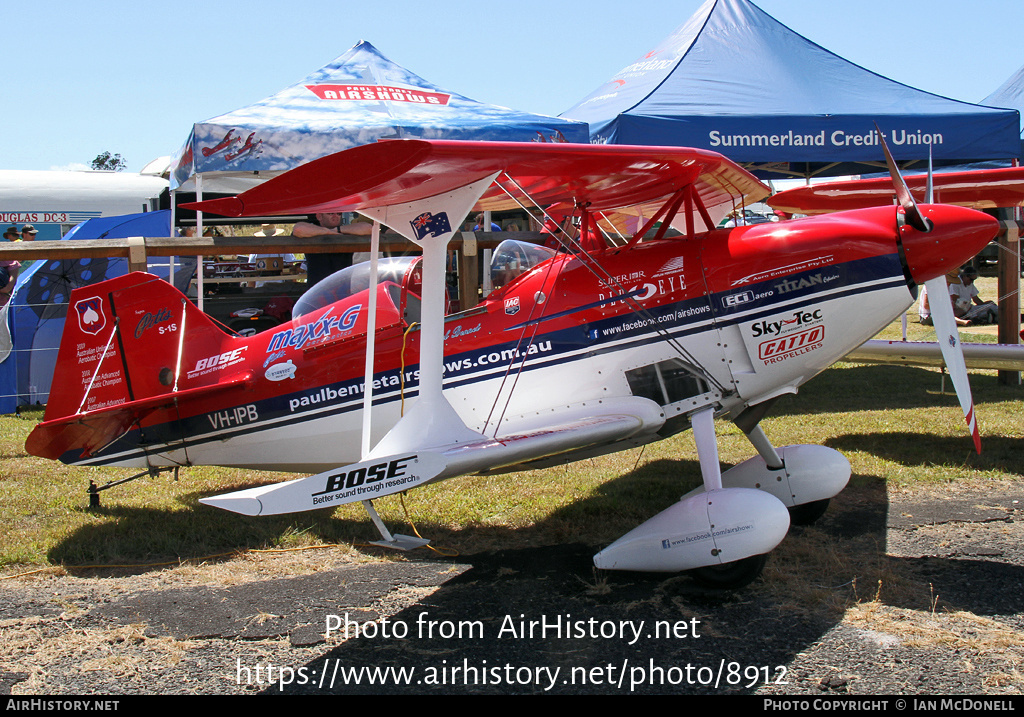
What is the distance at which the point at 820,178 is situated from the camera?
1244cm

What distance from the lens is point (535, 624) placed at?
12.1 feet

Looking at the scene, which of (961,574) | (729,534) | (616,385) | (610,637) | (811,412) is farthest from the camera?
(811,412)

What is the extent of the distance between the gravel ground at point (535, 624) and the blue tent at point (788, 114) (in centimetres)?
517

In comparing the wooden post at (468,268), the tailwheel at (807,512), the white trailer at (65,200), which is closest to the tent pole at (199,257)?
the wooden post at (468,268)

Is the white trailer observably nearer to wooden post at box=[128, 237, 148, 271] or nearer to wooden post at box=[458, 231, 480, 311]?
wooden post at box=[128, 237, 148, 271]

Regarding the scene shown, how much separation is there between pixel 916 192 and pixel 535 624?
16.0 ft

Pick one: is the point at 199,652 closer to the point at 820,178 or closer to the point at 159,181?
the point at 820,178

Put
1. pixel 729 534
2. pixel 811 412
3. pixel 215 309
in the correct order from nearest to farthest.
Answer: pixel 729 534
pixel 811 412
pixel 215 309

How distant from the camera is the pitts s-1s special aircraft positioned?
3830 millimetres

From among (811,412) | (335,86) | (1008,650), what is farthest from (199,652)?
(335,86)

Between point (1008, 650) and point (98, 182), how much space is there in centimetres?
1921

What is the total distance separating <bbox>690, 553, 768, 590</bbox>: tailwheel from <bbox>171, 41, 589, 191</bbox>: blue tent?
5.99 m

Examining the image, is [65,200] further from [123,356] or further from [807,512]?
[807,512]

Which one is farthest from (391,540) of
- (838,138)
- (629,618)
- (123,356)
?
(838,138)
